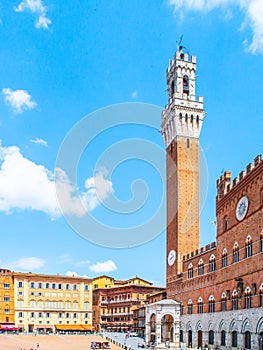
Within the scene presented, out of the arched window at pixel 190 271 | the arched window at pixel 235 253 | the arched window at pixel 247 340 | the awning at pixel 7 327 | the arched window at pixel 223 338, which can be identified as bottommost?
the awning at pixel 7 327

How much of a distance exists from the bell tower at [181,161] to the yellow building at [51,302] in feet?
106

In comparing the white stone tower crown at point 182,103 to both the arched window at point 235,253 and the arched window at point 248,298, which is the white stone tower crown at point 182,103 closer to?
the arched window at point 235,253

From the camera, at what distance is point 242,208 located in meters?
48.7

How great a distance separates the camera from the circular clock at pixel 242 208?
157 ft

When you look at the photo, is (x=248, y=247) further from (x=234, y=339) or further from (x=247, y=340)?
(x=234, y=339)

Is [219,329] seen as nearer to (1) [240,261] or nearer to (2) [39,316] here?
(1) [240,261]

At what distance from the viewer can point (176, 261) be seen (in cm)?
7388

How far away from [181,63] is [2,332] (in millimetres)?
58820

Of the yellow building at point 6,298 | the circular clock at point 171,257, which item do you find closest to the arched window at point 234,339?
the circular clock at point 171,257

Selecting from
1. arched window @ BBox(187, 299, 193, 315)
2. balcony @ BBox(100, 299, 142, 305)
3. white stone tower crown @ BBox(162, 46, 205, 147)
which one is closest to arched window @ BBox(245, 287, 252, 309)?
arched window @ BBox(187, 299, 193, 315)

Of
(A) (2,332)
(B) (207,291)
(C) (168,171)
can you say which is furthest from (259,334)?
(A) (2,332)

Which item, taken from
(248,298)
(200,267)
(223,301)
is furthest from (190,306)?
(248,298)

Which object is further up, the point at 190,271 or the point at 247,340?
the point at 190,271

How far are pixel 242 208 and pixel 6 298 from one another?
64496 millimetres
